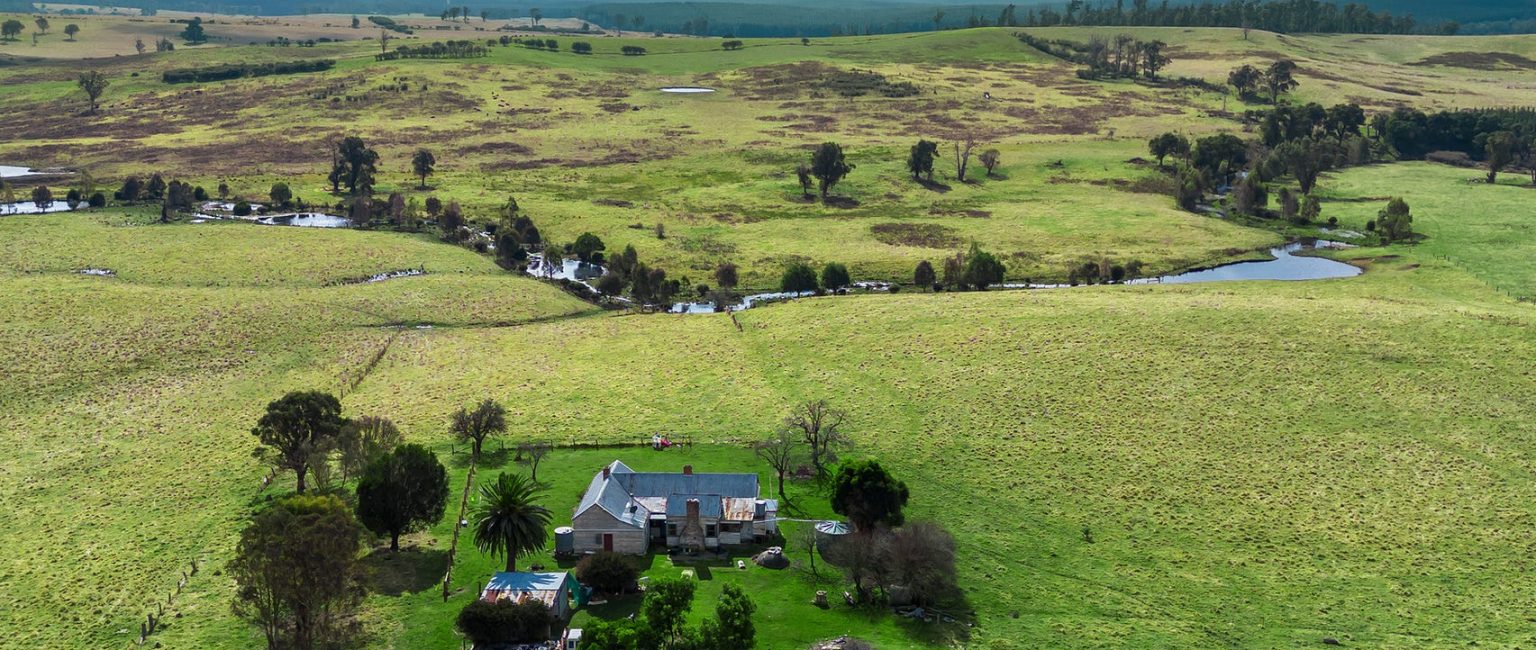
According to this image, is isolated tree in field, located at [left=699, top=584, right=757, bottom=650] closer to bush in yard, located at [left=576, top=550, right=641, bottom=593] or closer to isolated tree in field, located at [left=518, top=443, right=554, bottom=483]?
bush in yard, located at [left=576, top=550, right=641, bottom=593]

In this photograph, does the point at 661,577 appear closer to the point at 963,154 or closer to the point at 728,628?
the point at 728,628

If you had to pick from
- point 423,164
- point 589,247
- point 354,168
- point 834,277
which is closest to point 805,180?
point 589,247

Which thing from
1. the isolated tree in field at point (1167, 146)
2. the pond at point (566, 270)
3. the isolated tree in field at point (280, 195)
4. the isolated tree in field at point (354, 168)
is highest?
the isolated tree in field at point (1167, 146)

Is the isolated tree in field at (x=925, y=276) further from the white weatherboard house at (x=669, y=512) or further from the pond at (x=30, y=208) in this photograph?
the pond at (x=30, y=208)

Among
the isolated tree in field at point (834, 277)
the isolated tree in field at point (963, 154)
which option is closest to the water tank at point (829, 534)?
the isolated tree in field at point (834, 277)

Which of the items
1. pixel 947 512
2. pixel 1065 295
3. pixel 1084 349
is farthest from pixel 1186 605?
pixel 1065 295

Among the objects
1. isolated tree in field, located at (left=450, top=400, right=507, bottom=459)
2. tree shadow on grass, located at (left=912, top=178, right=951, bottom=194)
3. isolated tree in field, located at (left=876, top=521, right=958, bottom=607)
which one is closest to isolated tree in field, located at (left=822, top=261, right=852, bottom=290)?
isolated tree in field, located at (left=450, top=400, right=507, bottom=459)
